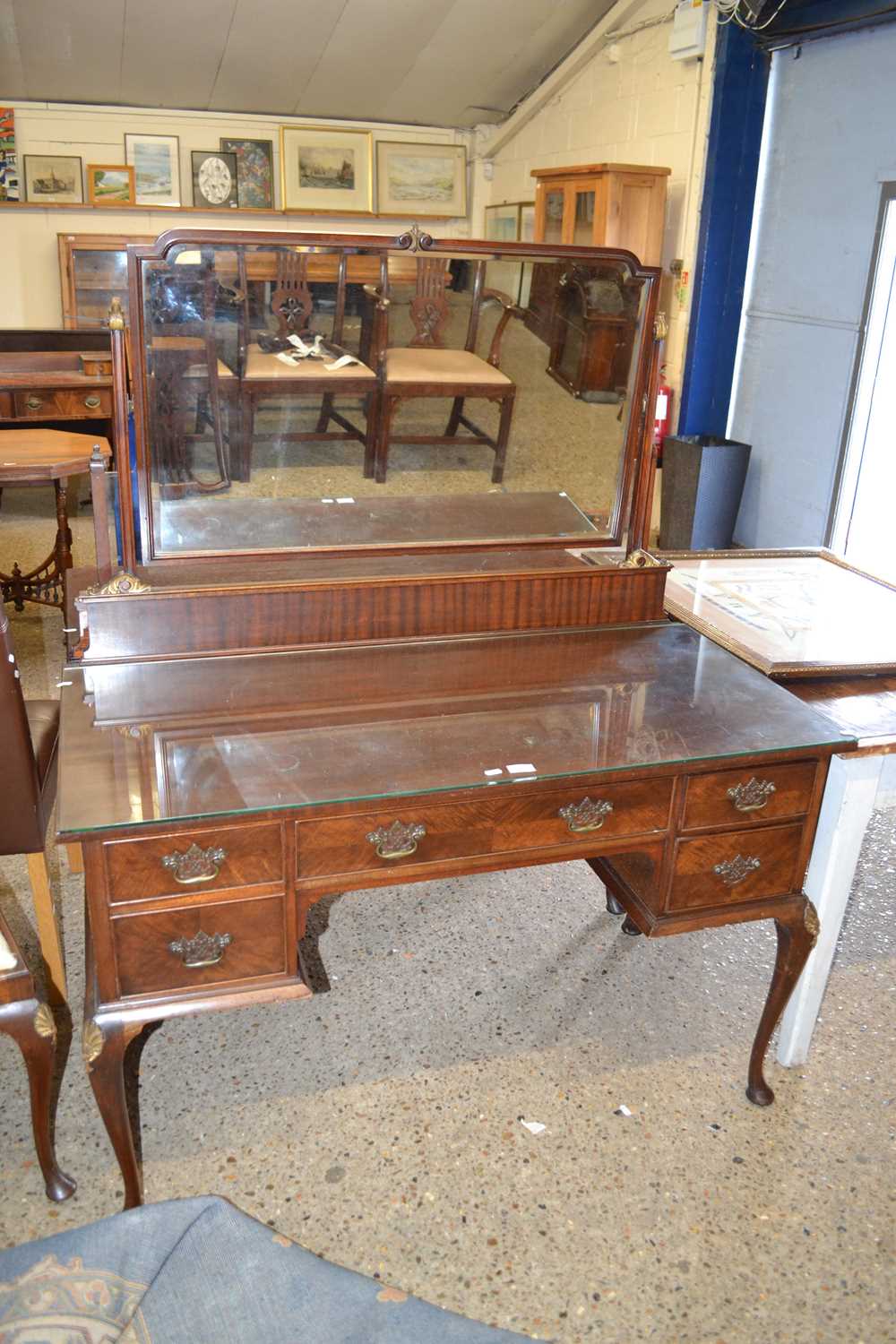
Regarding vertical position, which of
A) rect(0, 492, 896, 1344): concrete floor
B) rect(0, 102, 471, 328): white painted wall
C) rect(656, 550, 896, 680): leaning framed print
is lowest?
rect(0, 492, 896, 1344): concrete floor

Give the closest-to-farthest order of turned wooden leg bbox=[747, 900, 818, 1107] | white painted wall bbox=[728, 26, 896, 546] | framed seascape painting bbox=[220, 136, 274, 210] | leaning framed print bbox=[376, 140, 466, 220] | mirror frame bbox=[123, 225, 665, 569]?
mirror frame bbox=[123, 225, 665, 569] < turned wooden leg bbox=[747, 900, 818, 1107] < white painted wall bbox=[728, 26, 896, 546] < framed seascape painting bbox=[220, 136, 274, 210] < leaning framed print bbox=[376, 140, 466, 220]

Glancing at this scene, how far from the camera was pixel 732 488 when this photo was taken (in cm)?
477

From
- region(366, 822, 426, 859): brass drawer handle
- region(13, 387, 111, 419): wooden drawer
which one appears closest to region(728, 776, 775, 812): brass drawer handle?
region(366, 822, 426, 859): brass drawer handle

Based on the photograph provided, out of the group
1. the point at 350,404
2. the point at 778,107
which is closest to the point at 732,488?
the point at 778,107

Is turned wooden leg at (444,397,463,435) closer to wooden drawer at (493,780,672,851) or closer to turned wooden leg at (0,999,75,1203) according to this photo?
wooden drawer at (493,780,672,851)

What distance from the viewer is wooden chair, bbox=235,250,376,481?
177 cm

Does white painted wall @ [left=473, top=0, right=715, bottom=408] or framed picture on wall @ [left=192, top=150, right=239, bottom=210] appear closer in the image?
white painted wall @ [left=473, top=0, right=715, bottom=408]

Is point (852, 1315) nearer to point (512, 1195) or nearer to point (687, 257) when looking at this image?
point (512, 1195)

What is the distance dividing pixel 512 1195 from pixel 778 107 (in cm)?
440

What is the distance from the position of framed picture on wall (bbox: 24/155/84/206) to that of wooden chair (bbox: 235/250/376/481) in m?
5.58

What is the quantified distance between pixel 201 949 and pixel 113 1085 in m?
0.24

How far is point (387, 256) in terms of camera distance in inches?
71.4

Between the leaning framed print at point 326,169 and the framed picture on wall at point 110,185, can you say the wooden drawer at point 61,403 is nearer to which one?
the framed picture on wall at point 110,185

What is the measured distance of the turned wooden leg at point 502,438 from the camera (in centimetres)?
197
